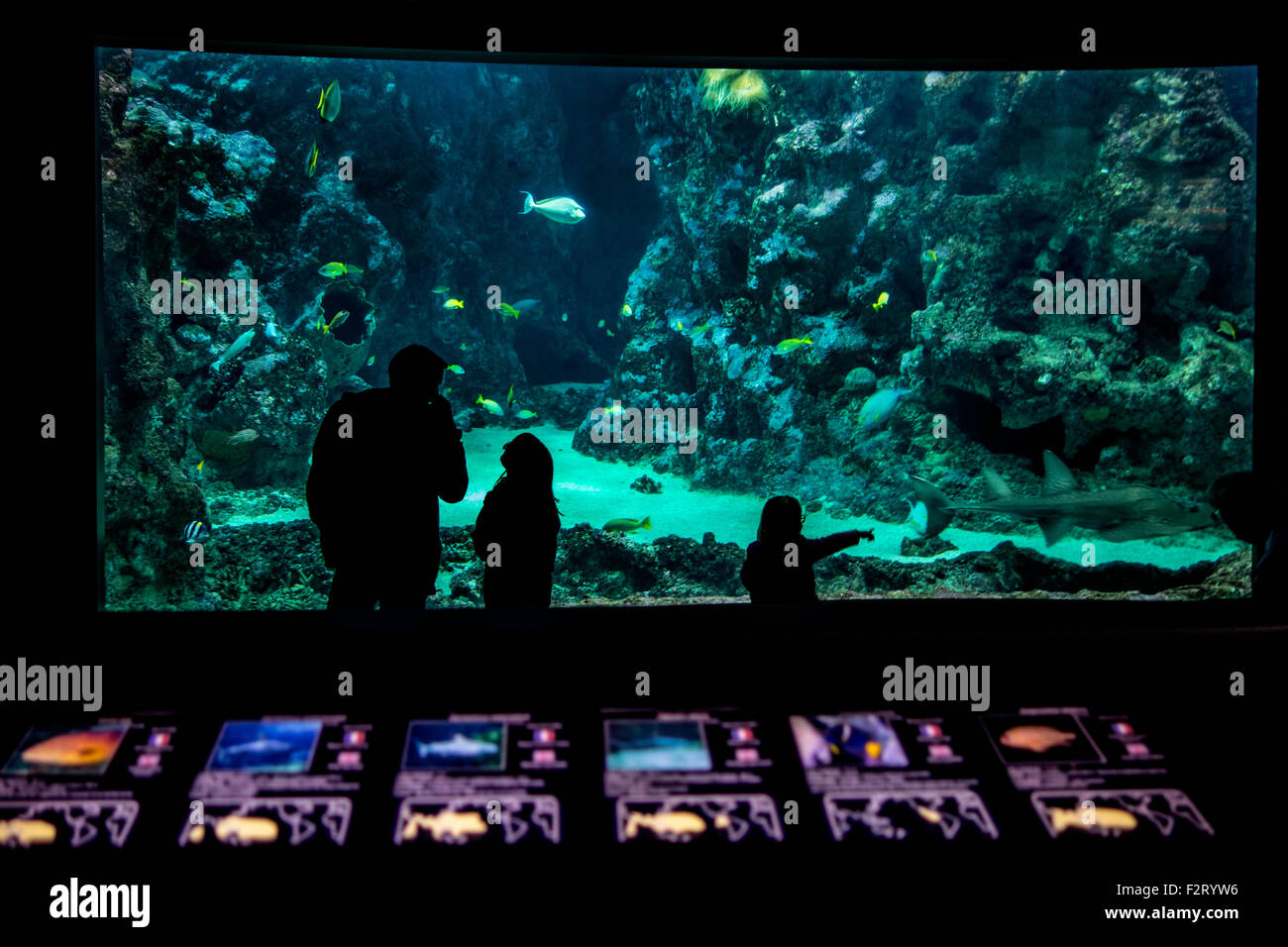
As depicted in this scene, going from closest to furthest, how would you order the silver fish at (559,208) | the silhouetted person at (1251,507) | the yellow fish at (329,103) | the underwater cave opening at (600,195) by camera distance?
the silhouetted person at (1251,507) < the yellow fish at (329,103) < the silver fish at (559,208) < the underwater cave opening at (600,195)

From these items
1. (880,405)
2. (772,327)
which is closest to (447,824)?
(880,405)

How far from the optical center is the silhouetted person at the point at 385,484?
269 centimetres

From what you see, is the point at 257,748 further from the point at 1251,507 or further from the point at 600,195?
the point at 600,195

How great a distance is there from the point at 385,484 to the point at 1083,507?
442 cm

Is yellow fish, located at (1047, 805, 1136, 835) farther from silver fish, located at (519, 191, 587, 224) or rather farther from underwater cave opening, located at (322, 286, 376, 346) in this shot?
underwater cave opening, located at (322, 286, 376, 346)

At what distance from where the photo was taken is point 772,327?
34.4ft

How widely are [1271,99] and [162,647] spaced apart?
409cm

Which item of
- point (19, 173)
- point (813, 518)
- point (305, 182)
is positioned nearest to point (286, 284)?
point (305, 182)

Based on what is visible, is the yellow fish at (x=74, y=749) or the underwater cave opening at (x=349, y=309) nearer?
the yellow fish at (x=74, y=749)

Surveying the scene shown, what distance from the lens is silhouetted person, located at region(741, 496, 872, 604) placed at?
2783mm
